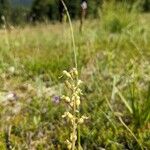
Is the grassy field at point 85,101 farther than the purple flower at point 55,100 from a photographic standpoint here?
No

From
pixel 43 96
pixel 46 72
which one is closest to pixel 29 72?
pixel 46 72

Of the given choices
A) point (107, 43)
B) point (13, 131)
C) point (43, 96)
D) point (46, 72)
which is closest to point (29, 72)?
point (46, 72)

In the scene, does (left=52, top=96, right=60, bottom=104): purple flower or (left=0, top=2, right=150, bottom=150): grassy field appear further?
(left=52, top=96, right=60, bottom=104): purple flower

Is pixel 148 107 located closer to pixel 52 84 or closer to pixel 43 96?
pixel 43 96

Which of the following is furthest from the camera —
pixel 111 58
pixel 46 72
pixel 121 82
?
pixel 111 58

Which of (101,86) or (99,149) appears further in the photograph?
(101,86)

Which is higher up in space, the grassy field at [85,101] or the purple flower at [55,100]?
the purple flower at [55,100]

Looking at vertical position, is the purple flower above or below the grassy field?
above

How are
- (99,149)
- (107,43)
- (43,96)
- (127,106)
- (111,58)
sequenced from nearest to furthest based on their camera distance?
(99,149) < (127,106) < (43,96) < (111,58) < (107,43)

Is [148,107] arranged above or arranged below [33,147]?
above
